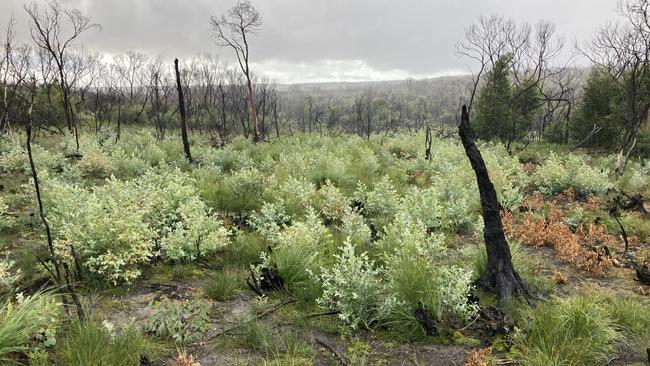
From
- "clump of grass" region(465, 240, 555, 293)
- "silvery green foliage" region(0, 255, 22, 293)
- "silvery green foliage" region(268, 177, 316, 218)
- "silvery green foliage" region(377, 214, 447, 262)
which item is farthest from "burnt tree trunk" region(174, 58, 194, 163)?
"clump of grass" region(465, 240, 555, 293)

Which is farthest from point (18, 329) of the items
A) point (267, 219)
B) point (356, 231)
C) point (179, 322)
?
point (356, 231)

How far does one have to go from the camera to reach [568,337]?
355cm

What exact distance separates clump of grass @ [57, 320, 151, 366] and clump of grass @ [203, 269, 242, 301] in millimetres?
1263

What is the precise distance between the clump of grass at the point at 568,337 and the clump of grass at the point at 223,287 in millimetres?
3216

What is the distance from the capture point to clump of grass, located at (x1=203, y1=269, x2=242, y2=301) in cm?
480

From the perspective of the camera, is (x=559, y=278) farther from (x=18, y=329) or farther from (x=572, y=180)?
(x=572, y=180)

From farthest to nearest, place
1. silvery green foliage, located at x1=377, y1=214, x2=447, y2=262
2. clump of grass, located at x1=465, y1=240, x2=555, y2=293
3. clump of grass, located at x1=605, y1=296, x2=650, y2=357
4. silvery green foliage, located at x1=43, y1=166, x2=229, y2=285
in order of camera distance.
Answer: clump of grass, located at x1=465, y1=240, x2=555, y2=293
silvery green foliage, located at x1=377, y1=214, x2=447, y2=262
silvery green foliage, located at x1=43, y1=166, x2=229, y2=285
clump of grass, located at x1=605, y1=296, x2=650, y2=357

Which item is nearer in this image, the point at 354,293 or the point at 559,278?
the point at 354,293

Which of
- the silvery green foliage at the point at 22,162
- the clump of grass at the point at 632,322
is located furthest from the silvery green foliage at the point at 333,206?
the silvery green foliage at the point at 22,162

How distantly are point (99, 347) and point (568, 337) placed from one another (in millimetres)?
4096

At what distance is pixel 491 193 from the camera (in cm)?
467

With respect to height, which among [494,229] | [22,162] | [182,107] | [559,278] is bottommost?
[559,278]

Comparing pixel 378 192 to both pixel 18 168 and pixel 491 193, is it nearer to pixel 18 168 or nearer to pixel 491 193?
pixel 491 193

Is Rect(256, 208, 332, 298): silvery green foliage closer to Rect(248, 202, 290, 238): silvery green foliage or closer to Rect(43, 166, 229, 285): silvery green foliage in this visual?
Rect(248, 202, 290, 238): silvery green foliage
